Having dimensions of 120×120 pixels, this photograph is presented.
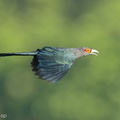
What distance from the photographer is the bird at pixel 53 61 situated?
9.70m

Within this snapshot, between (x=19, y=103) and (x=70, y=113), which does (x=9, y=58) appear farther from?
(x=70, y=113)

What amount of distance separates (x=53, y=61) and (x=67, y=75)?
14.3 metres

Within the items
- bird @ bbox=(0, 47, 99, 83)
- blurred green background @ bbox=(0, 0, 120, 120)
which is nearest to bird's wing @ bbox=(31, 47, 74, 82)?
bird @ bbox=(0, 47, 99, 83)

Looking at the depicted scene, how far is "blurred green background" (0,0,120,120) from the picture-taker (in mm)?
23734

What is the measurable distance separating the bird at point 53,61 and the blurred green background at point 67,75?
12757 mm

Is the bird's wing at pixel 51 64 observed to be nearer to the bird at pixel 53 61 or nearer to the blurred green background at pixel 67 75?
the bird at pixel 53 61

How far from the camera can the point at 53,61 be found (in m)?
10.1

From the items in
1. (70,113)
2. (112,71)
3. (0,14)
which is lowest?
(70,113)

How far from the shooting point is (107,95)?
23.9 meters

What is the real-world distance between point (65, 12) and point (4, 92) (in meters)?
10.3

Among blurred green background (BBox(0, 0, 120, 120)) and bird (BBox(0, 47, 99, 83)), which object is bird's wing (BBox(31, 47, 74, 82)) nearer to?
bird (BBox(0, 47, 99, 83))

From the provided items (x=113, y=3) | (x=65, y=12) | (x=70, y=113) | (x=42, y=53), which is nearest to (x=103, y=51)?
(x=70, y=113)

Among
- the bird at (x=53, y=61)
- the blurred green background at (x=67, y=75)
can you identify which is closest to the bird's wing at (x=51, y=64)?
the bird at (x=53, y=61)

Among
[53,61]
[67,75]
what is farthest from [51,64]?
[67,75]
